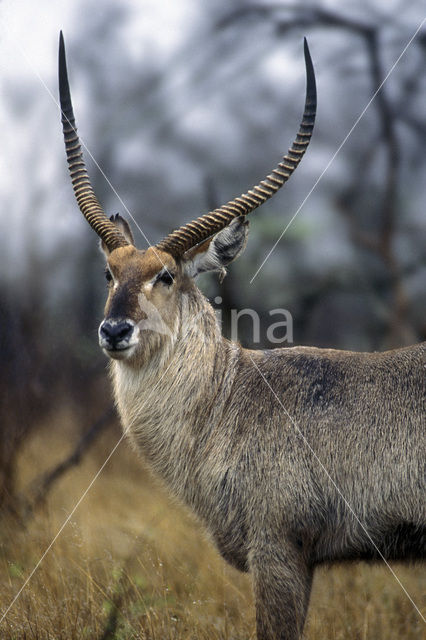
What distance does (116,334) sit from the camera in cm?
458

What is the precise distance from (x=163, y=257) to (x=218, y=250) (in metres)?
0.45

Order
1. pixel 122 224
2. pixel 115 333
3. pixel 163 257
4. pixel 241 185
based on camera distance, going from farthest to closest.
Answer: pixel 241 185 < pixel 122 224 < pixel 163 257 < pixel 115 333

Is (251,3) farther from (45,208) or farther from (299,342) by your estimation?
(299,342)

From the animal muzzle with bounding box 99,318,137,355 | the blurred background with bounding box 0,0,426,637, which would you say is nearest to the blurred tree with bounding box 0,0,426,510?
the blurred background with bounding box 0,0,426,637

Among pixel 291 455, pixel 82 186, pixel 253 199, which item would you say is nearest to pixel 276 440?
pixel 291 455

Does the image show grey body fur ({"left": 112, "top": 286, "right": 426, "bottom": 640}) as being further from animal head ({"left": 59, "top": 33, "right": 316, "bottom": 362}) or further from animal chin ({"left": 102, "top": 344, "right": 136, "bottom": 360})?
animal chin ({"left": 102, "top": 344, "right": 136, "bottom": 360})

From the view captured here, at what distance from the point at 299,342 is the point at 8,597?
5.04 meters

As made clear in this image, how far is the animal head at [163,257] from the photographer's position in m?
4.76

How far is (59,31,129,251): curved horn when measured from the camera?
17.3 feet

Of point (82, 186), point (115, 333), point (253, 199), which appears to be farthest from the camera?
point (82, 186)

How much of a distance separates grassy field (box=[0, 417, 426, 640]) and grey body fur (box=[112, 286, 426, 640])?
1.50ft

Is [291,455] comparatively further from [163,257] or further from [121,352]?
[163,257]

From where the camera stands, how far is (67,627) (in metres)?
5.17

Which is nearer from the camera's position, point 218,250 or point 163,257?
point 163,257
